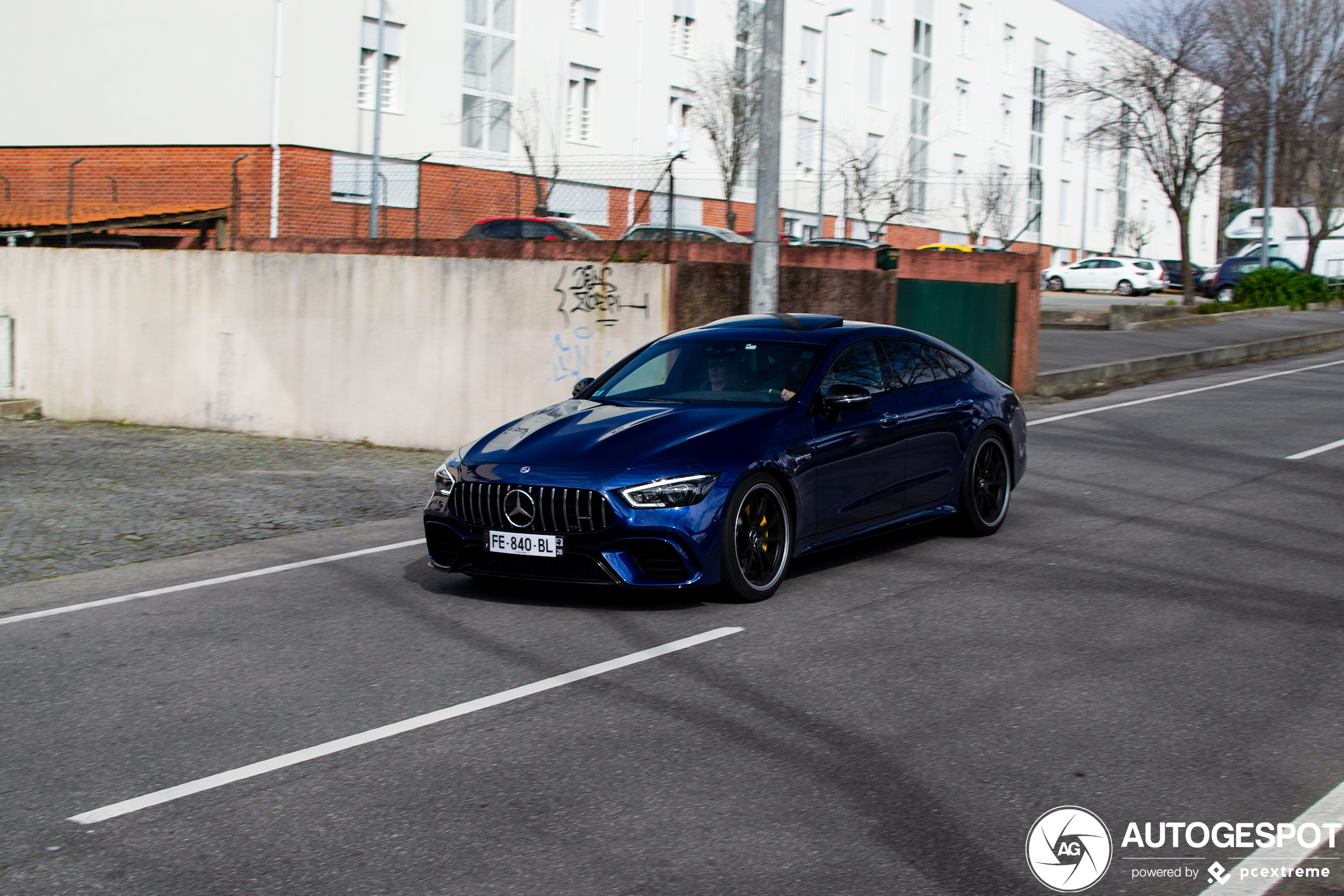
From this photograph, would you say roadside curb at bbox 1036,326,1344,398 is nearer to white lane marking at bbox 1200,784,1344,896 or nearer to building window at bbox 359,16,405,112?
white lane marking at bbox 1200,784,1344,896

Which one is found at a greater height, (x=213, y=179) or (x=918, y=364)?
(x=213, y=179)

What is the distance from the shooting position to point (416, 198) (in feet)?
54.7

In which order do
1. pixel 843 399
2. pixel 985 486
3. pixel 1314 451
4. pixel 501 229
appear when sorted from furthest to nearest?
1. pixel 501 229
2. pixel 1314 451
3. pixel 985 486
4. pixel 843 399

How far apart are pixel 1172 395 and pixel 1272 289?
1882 centimetres

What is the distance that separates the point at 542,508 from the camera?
6984 mm

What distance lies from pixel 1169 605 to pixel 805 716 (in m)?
2.72

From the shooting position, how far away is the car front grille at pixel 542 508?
22.5ft

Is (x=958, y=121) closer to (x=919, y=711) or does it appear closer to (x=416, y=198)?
(x=416, y=198)

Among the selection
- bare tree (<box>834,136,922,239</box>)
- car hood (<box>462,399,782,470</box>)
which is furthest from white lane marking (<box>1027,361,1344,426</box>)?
bare tree (<box>834,136,922,239</box>)

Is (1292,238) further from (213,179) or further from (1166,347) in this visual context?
(213,179)

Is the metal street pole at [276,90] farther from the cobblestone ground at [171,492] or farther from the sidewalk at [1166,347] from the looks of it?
the sidewalk at [1166,347]

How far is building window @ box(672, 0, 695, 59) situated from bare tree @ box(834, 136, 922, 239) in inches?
307

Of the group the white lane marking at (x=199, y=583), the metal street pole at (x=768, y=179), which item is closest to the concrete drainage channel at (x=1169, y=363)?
the metal street pole at (x=768, y=179)

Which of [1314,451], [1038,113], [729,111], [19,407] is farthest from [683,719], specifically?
[1038,113]
